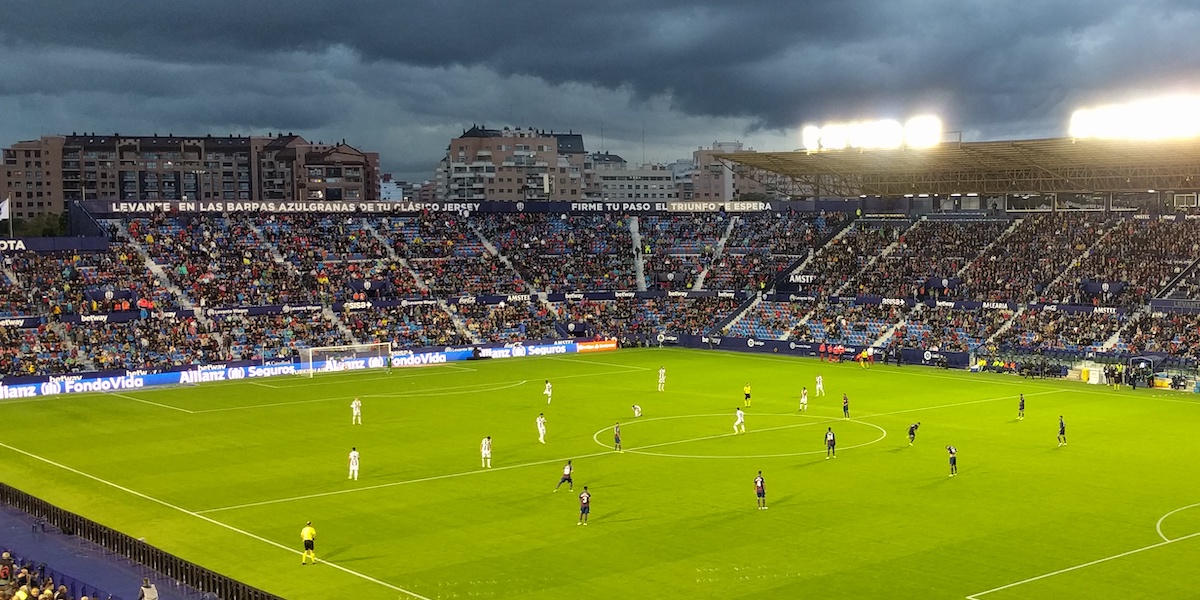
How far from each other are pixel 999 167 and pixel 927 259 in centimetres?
965

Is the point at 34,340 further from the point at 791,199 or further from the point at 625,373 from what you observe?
the point at 791,199

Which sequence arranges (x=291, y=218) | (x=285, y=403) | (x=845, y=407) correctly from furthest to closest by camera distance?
1. (x=291, y=218)
2. (x=285, y=403)
3. (x=845, y=407)

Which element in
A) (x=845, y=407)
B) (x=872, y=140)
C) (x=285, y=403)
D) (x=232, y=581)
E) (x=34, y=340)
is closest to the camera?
(x=232, y=581)

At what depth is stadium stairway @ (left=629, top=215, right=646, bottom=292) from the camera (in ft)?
356

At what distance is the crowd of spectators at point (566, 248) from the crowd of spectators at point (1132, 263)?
37322 mm

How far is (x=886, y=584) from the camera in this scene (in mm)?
30047

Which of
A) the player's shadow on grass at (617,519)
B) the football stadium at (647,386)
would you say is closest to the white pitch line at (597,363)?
the football stadium at (647,386)

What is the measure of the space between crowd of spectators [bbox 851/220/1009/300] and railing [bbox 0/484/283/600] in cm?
6951

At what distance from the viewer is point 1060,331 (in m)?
81.6

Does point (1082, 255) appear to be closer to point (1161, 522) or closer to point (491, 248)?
point (491, 248)

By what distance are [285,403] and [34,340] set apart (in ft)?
71.8

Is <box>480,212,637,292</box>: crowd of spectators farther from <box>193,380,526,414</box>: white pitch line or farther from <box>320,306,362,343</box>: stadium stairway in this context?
<box>193,380,526,414</box>: white pitch line

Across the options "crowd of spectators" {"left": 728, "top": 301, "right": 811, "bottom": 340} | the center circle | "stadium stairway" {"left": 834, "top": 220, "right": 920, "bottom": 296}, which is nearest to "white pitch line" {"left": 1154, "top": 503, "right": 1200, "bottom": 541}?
the center circle

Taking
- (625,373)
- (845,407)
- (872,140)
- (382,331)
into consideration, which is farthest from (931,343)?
(382,331)
